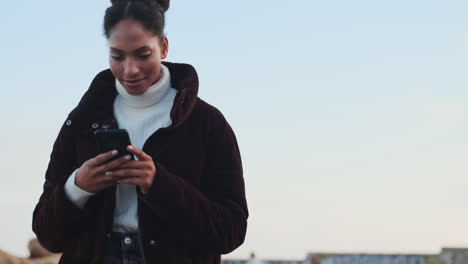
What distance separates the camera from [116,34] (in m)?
3.16

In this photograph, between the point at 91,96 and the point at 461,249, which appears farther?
the point at 461,249

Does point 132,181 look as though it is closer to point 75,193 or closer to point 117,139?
point 117,139

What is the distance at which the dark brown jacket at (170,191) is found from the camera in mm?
3195

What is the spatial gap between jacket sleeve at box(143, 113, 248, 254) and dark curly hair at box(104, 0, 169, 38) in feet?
1.60

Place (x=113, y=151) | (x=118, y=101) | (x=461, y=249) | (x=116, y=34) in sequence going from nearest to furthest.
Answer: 1. (x=113, y=151)
2. (x=116, y=34)
3. (x=118, y=101)
4. (x=461, y=249)

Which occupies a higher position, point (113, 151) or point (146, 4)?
point (146, 4)

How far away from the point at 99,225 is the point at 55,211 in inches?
7.3

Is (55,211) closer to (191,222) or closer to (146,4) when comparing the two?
(191,222)

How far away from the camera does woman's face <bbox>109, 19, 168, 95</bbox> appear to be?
3137 millimetres

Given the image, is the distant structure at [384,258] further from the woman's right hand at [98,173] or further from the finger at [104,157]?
the finger at [104,157]

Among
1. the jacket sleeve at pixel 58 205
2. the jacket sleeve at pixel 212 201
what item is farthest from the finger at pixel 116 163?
the jacket sleeve at pixel 58 205

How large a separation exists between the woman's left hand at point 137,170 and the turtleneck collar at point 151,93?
345 millimetres

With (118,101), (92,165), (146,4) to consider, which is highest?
(146,4)

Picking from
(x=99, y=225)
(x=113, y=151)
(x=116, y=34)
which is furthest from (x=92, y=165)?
(x=116, y=34)
